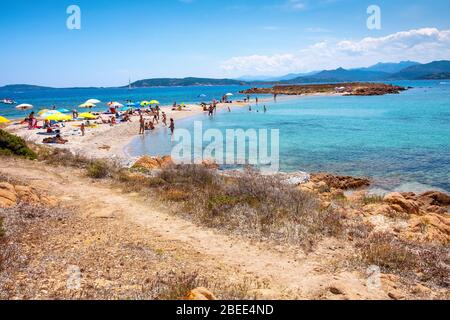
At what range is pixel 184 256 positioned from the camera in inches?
291

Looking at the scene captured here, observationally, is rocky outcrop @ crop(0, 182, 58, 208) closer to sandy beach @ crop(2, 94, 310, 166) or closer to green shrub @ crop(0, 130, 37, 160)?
green shrub @ crop(0, 130, 37, 160)

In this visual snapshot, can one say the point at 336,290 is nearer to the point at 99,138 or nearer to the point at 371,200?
the point at 371,200

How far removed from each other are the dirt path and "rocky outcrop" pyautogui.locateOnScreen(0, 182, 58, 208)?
67 centimetres

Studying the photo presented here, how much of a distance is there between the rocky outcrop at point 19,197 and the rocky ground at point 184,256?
0.03m

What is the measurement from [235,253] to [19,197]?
249 inches

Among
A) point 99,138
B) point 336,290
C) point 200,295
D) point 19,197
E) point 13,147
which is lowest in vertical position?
point 336,290

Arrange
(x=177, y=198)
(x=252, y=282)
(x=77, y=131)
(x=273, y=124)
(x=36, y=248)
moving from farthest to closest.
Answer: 1. (x=273, y=124)
2. (x=77, y=131)
3. (x=177, y=198)
4. (x=36, y=248)
5. (x=252, y=282)

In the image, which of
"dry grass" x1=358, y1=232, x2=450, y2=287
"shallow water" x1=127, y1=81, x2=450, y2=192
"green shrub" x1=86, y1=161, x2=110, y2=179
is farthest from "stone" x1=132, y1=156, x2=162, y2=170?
"dry grass" x1=358, y1=232, x2=450, y2=287

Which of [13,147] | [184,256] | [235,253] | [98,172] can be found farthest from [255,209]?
[13,147]

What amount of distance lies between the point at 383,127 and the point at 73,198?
3205cm
